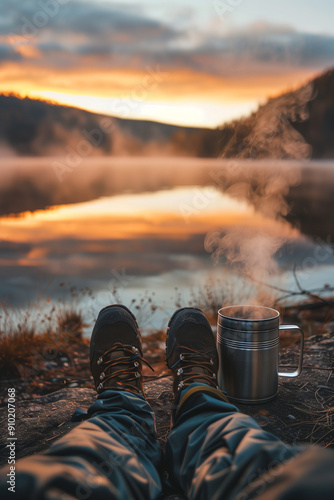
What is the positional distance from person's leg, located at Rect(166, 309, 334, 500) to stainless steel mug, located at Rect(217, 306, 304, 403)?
12.6 inches

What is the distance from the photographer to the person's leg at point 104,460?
1.02 meters

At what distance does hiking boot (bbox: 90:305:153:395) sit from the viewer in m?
2.20

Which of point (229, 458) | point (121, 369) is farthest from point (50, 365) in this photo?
point (229, 458)

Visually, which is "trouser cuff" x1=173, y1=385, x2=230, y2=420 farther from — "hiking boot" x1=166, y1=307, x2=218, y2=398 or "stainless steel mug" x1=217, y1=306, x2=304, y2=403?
"stainless steel mug" x1=217, y1=306, x2=304, y2=403

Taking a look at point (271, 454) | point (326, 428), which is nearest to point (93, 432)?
point (271, 454)

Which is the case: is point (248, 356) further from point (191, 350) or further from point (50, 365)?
point (50, 365)

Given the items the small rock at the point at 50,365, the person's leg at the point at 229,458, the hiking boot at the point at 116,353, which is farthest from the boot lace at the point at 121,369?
the small rock at the point at 50,365

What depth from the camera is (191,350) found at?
7.77ft

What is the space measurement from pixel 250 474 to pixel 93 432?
0.52 meters

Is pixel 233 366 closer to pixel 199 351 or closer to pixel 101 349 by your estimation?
pixel 199 351

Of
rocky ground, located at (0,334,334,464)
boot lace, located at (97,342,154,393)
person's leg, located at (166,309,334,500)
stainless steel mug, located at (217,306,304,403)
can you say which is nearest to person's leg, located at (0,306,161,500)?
boot lace, located at (97,342,154,393)

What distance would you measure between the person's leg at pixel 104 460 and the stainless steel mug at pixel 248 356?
19.2 inches

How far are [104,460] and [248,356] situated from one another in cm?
108

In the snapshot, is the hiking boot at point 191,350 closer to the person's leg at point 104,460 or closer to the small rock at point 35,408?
the person's leg at point 104,460
